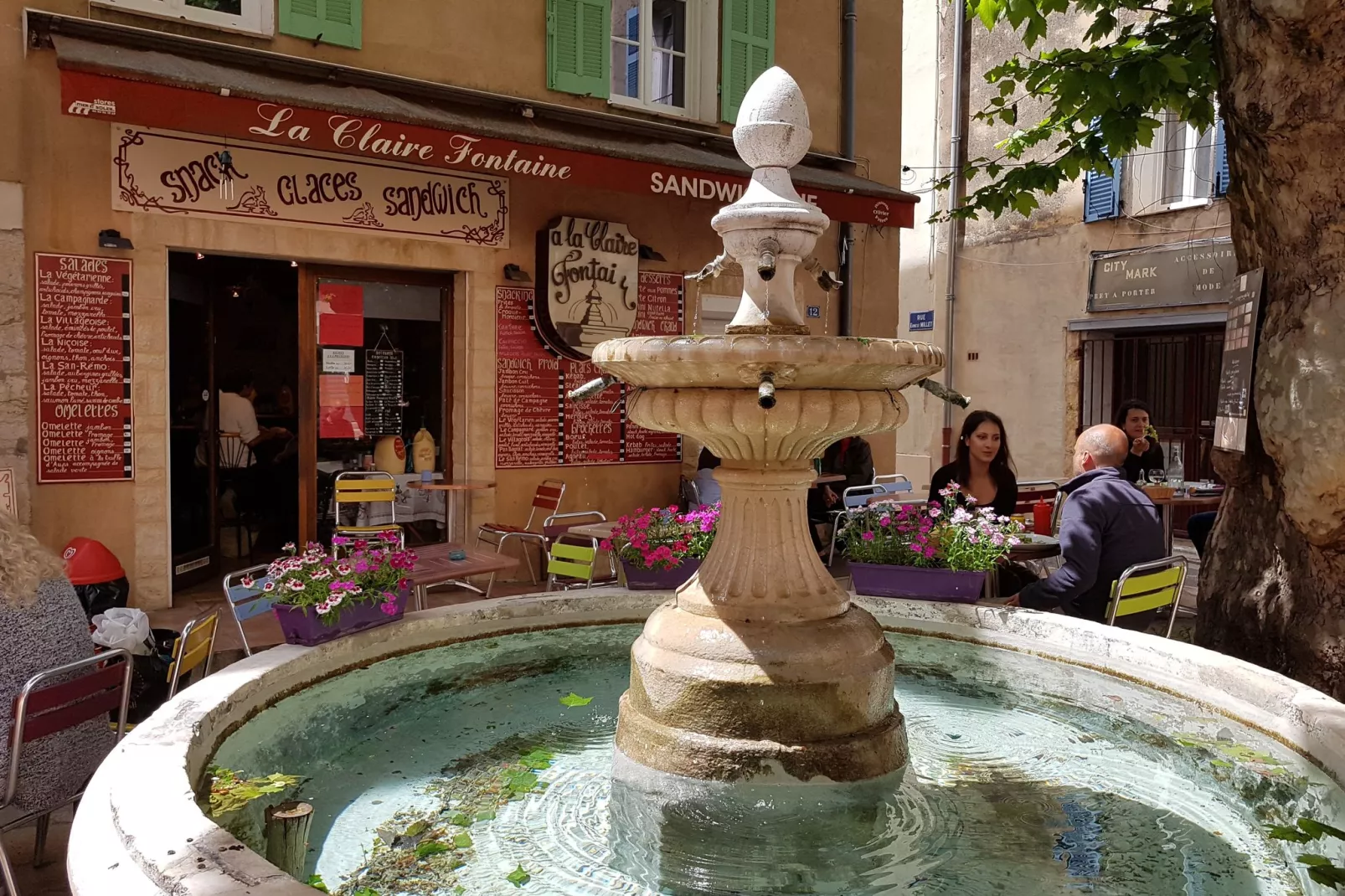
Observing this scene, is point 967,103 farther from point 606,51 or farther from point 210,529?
point 210,529

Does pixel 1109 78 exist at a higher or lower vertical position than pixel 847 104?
lower

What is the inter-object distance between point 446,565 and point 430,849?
2.72 meters

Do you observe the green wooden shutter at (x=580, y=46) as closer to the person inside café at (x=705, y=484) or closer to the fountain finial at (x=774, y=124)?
the person inside café at (x=705, y=484)

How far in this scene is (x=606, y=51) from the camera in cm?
838

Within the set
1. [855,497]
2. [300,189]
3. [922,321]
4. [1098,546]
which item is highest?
[300,189]

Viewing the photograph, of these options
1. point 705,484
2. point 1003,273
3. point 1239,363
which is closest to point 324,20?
Answer: point 705,484

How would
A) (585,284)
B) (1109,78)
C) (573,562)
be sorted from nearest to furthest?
(1109,78) < (573,562) < (585,284)

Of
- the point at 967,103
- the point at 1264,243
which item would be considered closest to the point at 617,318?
the point at 1264,243

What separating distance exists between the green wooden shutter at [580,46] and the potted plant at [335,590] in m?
5.50

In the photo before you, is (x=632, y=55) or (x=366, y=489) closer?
(x=366, y=489)

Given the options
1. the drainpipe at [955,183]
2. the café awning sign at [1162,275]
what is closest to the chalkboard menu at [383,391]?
the café awning sign at [1162,275]

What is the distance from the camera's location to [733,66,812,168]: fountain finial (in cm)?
324

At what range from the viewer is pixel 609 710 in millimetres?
3822

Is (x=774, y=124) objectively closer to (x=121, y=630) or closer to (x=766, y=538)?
(x=766, y=538)
